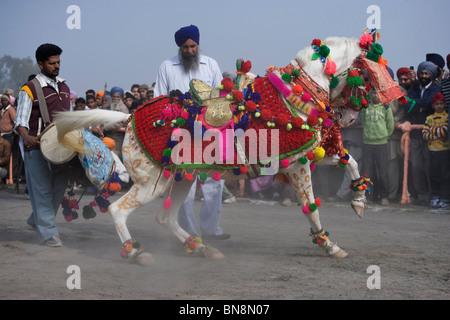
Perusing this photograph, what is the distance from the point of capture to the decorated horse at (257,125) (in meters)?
5.69

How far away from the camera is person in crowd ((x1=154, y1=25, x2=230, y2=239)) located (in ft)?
22.5

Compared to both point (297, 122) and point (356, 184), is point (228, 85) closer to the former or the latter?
point (297, 122)

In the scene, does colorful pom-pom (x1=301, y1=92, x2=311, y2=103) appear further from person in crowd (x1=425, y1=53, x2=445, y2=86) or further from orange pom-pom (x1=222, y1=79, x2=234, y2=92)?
person in crowd (x1=425, y1=53, x2=445, y2=86)

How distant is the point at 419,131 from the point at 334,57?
208 inches

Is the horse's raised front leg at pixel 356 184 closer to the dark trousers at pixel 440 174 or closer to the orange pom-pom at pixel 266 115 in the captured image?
the orange pom-pom at pixel 266 115

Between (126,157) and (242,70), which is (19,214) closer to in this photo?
(126,157)

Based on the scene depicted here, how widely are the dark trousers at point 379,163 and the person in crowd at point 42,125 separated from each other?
18.7 ft

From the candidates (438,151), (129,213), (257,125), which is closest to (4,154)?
(129,213)

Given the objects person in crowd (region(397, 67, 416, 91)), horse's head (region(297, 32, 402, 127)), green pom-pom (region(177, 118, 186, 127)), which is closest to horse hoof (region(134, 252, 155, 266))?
green pom-pom (region(177, 118, 186, 127))

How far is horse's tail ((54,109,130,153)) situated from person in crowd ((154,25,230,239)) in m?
1.05

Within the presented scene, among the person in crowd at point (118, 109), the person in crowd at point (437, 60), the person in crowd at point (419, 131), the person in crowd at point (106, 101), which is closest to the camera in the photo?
the person in crowd at point (419, 131)

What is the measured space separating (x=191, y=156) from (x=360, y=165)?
586 cm

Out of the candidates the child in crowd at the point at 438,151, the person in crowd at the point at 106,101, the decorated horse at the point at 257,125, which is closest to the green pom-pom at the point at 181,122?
the decorated horse at the point at 257,125

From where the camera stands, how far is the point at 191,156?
230 inches
